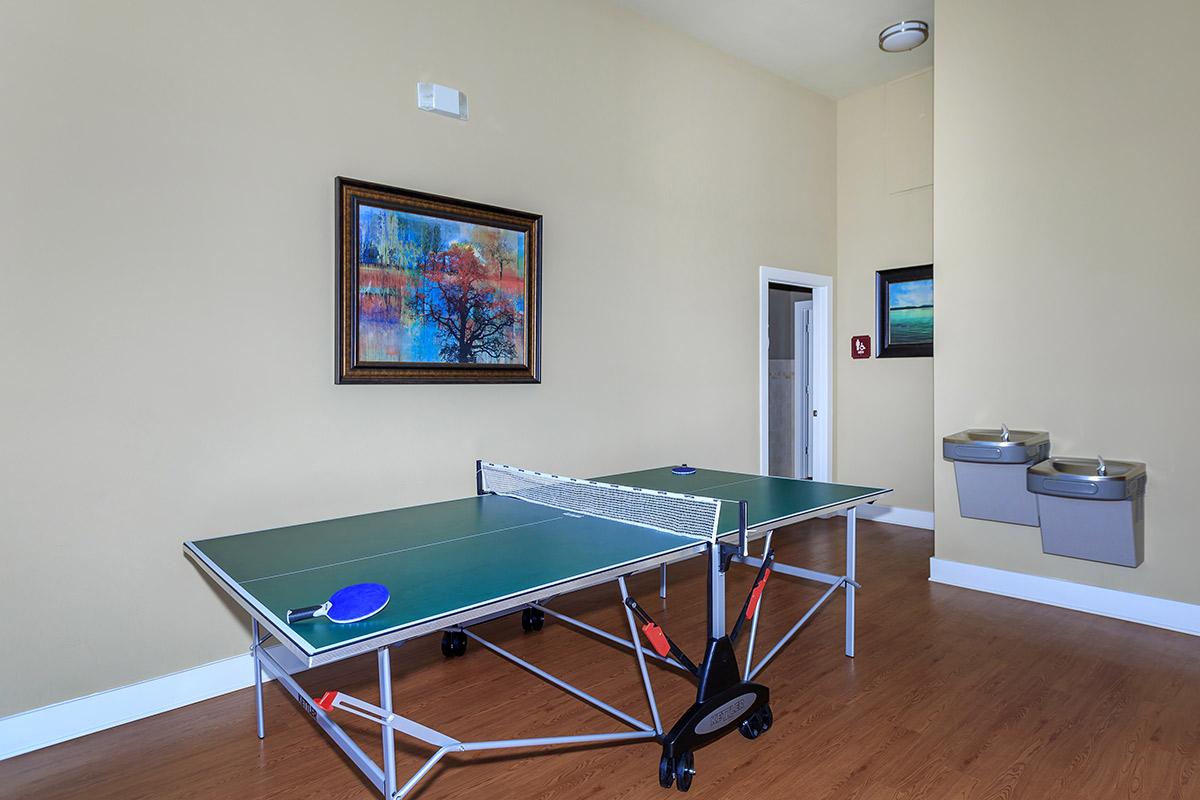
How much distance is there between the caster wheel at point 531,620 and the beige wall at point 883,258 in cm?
357

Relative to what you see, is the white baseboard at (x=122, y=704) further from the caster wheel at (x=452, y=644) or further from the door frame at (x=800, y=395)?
the door frame at (x=800, y=395)

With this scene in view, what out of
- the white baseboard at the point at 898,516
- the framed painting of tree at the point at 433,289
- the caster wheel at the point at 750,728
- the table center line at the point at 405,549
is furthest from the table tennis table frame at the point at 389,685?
the white baseboard at the point at 898,516

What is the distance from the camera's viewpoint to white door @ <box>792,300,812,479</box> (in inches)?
260

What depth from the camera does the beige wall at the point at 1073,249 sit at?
351 centimetres

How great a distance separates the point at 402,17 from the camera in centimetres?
339

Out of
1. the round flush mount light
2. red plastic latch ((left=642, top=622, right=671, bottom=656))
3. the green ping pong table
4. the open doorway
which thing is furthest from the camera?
the open doorway

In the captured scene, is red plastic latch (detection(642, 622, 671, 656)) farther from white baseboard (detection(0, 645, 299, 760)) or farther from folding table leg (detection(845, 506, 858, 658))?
white baseboard (detection(0, 645, 299, 760))

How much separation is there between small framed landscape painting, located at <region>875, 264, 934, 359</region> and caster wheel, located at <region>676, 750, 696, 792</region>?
429 centimetres

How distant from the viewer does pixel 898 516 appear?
582cm

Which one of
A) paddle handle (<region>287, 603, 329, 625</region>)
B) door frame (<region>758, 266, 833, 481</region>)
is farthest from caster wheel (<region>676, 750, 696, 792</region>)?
door frame (<region>758, 266, 833, 481</region>)

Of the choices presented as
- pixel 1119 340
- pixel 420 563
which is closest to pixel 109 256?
pixel 420 563

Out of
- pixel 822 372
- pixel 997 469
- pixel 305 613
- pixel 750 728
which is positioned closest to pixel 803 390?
pixel 822 372

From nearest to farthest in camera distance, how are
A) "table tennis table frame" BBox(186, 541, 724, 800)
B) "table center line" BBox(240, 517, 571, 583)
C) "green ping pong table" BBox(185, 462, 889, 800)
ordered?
1. "table tennis table frame" BBox(186, 541, 724, 800)
2. "green ping pong table" BBox(185, 462, 889, 800)
3. "table center line" BBox(240, 517, 571, 583)

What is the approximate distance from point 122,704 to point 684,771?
217 cm
